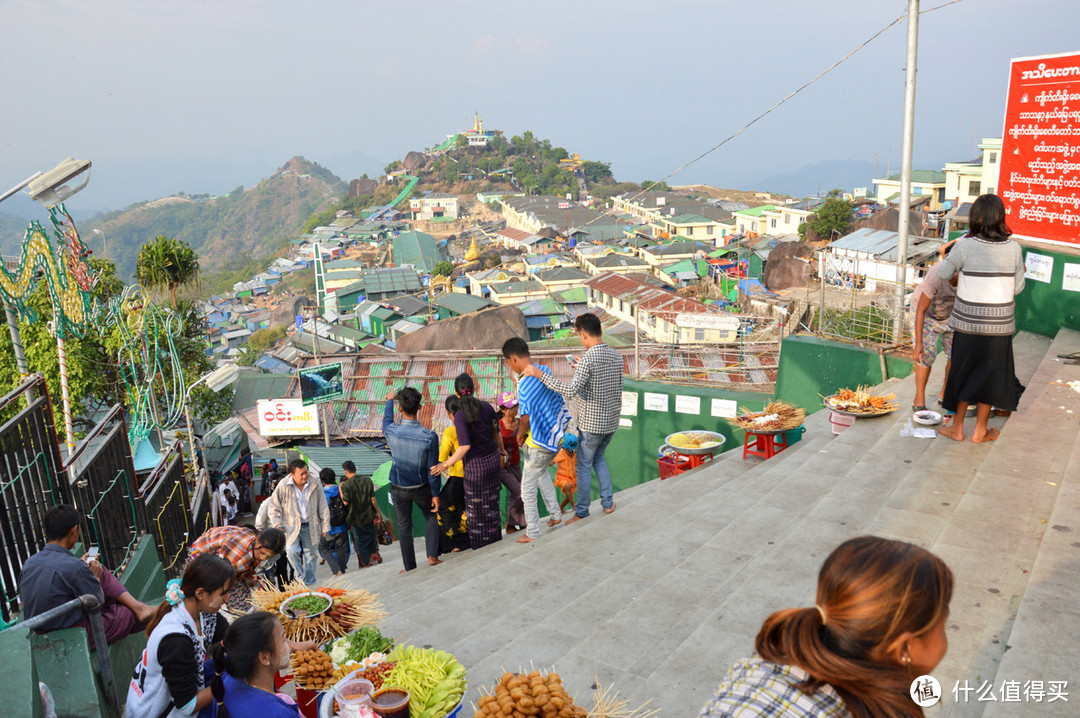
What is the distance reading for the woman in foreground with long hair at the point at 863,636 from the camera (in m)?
1.49

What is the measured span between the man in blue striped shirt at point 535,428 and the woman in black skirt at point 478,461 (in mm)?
234

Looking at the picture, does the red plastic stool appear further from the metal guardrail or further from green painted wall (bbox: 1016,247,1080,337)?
the metal guardrail

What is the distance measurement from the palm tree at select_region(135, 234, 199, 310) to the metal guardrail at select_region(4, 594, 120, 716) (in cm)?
1792

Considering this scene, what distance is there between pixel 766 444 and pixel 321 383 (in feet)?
38.0

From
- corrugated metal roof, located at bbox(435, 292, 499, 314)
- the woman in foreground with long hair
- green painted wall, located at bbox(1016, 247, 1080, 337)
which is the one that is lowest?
corrugated metal roof, located at bbox(435, 292, 499, 314)

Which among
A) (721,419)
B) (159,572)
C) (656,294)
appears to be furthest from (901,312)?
(656,294)

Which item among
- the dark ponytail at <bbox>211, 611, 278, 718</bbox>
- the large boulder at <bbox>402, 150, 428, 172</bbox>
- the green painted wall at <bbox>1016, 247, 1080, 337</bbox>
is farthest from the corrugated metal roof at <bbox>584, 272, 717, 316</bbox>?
the large boulder at <bbox>402, 150, 428, 172</bbox>

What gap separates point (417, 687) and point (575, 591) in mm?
1596

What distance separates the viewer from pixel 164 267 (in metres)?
19.9

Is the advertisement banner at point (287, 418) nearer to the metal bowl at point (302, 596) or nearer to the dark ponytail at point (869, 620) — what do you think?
the metal bowl at point (302, 596)

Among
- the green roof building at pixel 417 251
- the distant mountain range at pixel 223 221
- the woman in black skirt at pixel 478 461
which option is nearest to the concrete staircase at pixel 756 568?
the woman in black skirt at pixel 478 461

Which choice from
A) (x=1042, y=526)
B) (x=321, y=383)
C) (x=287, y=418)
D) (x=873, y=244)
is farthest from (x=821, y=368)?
(x=873, y=244)

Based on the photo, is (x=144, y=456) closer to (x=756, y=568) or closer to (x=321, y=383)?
(x=321, y=383)

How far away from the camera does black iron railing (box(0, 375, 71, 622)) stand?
409 centimetres
